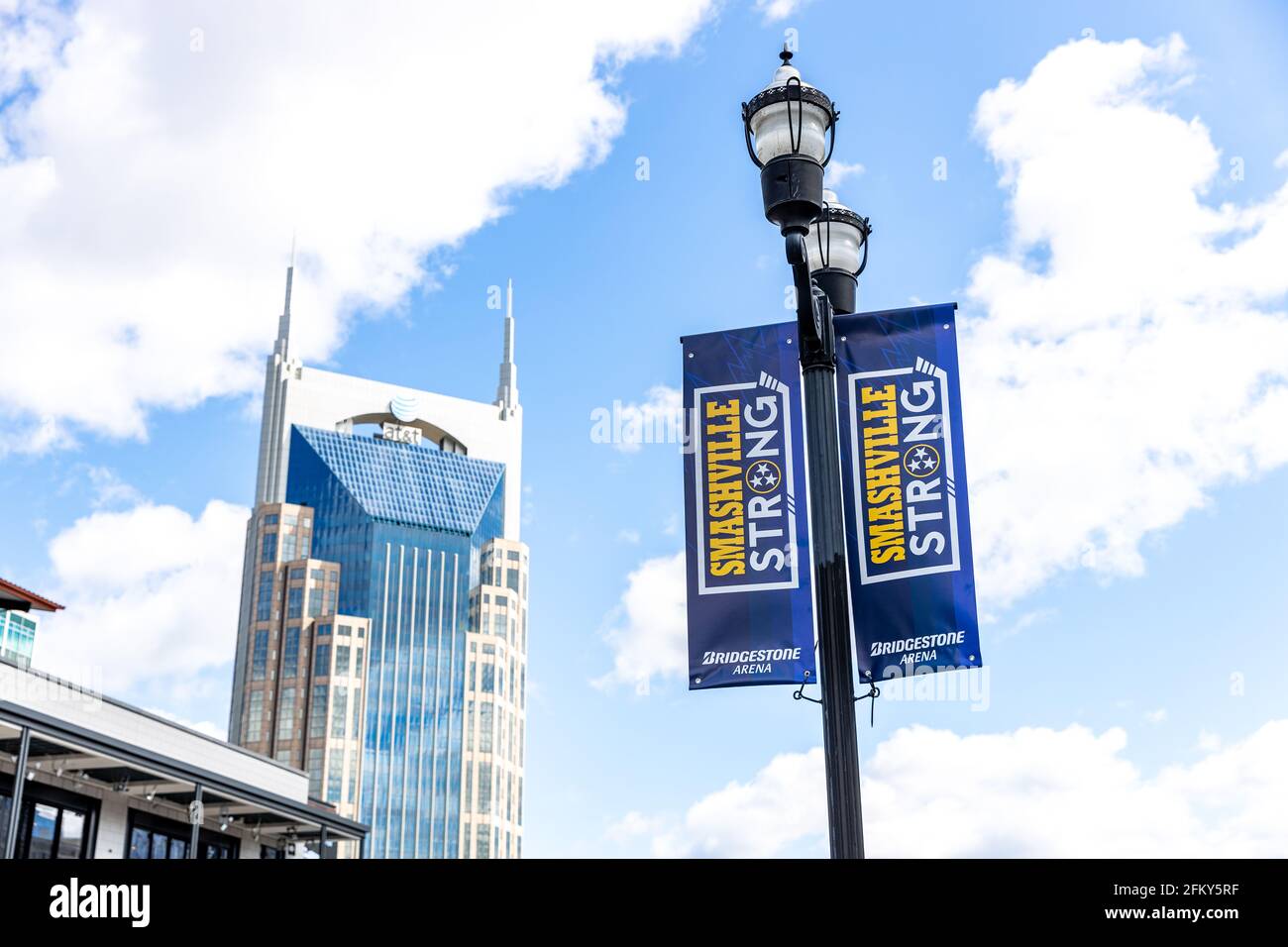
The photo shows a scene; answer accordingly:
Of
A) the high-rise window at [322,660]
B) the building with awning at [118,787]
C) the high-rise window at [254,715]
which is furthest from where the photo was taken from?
the high-rise window at [322,660]

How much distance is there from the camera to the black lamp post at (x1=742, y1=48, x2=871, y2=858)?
7.59 metres

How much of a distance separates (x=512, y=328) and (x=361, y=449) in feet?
127

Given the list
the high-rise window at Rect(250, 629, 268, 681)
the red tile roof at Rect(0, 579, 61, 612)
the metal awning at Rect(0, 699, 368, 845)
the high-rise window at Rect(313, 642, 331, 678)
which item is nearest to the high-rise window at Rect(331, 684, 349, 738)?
the high-rise window at Rect(313, 642, 331, 678)

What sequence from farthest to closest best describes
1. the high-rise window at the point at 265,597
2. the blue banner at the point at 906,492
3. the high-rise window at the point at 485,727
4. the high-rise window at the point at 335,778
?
the high-rise window at the point at 485,727
the high-rise window at the point at 265,597
the high-rise window at the point at 335,778
the blue banner at the point at 906,492

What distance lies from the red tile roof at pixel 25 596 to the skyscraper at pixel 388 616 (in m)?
120

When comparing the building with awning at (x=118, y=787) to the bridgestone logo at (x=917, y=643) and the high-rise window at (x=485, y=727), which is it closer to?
the bridgestone logo at (x=917, y=643)

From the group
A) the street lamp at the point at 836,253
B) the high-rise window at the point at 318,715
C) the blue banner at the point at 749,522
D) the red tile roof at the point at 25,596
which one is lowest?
the blue banner at the point at 749,522

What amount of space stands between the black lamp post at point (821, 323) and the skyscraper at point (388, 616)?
14298cm

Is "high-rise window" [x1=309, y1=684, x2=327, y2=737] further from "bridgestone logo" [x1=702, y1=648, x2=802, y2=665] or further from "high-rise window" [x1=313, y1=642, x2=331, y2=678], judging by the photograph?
"bridgestone logo" [x1=702, y1=648, x2=802, y2=665]

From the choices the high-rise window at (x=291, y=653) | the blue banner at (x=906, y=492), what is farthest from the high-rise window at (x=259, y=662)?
the blue banner at (x=906, y=492)

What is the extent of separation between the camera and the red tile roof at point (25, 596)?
2917 cm

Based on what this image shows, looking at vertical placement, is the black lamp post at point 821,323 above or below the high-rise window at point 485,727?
below

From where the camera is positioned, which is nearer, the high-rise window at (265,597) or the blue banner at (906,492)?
the blue banner at (906,492)
